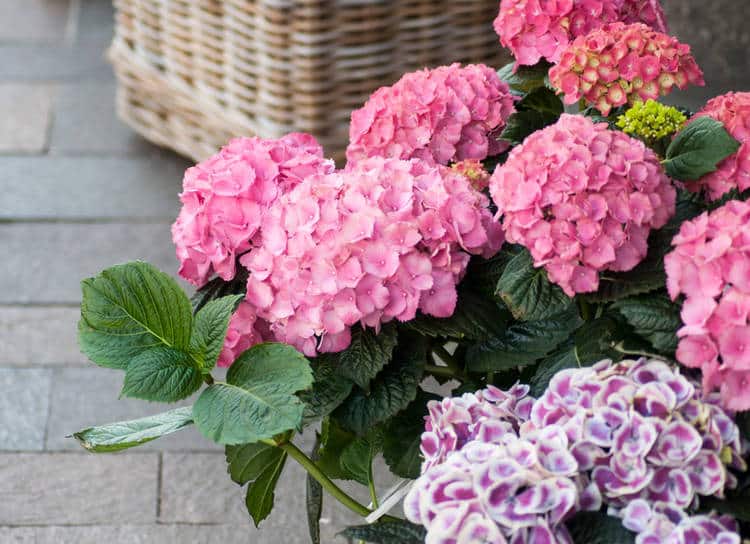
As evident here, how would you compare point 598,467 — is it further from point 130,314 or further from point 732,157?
point 130,314

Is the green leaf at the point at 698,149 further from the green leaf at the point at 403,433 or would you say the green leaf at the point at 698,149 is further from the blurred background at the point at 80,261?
the blurred background at the point at 80,261

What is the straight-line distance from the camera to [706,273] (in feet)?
2.23

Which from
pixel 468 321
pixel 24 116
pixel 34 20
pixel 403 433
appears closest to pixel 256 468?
pixel 403 433

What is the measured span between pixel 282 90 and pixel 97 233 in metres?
0.58

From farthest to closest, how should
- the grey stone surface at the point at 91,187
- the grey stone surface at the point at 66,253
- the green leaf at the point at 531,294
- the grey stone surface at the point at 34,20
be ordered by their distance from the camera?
the grey stone surface at the point at 34,20 → the grey stone surface at the point at 91,187 → the grey stone surface at the point at 66,253 → the green leaf at the point at 531,294

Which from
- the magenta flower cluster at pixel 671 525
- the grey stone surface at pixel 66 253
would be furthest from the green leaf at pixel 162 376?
the grey stone surface at pixel 66 253

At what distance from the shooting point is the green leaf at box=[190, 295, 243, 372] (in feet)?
2.61

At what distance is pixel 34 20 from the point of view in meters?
3.20

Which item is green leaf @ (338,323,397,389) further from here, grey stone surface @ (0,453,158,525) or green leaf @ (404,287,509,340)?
grey stone surface @ (0,453,158,525)

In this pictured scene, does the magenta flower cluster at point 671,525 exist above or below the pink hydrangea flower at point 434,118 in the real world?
below

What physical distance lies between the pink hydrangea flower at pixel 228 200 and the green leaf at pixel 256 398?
0.26 ft

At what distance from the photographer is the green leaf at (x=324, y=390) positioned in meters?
0.81

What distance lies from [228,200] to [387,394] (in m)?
0.19

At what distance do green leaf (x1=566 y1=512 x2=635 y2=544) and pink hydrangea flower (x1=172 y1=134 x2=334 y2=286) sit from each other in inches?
12.7
